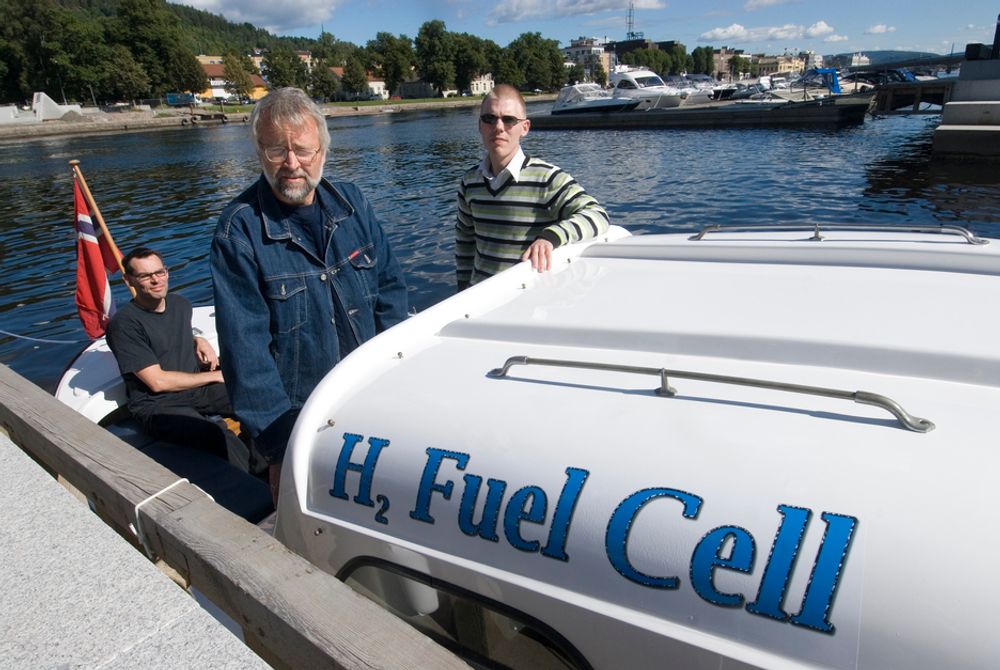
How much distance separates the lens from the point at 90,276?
19.1 feet

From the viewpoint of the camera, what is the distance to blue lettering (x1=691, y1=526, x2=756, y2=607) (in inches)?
49.9

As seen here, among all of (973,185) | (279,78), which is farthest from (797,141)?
(279,78)

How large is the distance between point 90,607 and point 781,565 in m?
1.90

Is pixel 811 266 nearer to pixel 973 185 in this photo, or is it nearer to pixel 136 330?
pixel 136 330

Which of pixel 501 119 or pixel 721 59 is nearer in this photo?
pixel 501 119

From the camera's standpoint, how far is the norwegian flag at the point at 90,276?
5715mm

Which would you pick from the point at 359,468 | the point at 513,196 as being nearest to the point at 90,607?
the point at 359,468

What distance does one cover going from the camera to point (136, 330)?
13.8 feet

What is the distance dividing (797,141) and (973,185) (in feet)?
40.9

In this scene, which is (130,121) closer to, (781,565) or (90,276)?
(90,276)

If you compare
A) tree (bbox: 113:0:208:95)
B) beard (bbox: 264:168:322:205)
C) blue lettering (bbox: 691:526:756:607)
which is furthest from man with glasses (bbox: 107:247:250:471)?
tree (bbox: 113:0:208:95)

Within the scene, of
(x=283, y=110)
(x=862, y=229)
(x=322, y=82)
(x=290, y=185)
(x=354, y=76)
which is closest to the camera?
(x=283, y=110)

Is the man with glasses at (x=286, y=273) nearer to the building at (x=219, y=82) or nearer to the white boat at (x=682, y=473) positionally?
the white boat at (x=682, y=473)

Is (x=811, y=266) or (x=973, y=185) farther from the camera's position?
(x=973, y=185)
